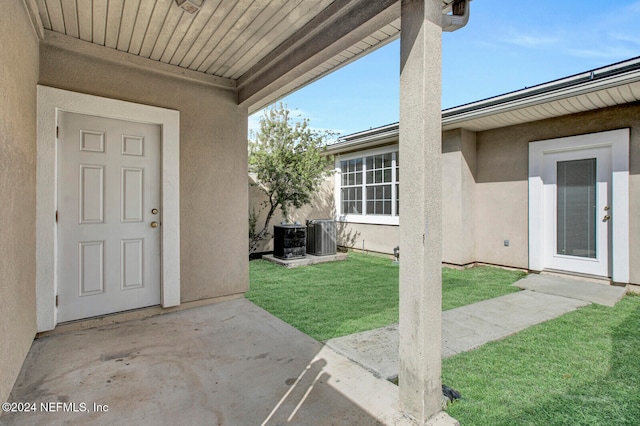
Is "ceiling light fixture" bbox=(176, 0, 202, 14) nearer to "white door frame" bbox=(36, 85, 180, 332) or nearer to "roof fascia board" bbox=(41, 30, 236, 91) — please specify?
"roof fascia board" bbox=(41, 30, 236, 91)

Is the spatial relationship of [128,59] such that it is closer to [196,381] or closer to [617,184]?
[196,381]

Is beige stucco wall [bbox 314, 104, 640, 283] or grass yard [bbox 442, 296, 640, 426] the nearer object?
grass yard [bbox 442, 296, 640, 426]

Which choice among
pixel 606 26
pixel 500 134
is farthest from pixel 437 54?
pixel 606 26

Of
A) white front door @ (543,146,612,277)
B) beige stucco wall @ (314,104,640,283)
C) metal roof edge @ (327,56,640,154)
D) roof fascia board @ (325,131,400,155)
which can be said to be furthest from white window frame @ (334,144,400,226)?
white front door @ (543,146,612,277)

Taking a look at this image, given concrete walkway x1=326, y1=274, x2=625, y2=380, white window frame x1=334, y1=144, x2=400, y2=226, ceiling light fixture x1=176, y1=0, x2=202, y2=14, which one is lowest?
concrete walkway x1=326, y1=274, x2=625, y2=380

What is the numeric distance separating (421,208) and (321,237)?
19.1ft

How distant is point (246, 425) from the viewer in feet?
6.00

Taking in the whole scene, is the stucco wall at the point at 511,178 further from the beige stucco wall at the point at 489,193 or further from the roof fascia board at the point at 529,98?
the roof fascia board at the point at 529,98

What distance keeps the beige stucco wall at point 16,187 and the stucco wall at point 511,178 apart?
22.7 ft

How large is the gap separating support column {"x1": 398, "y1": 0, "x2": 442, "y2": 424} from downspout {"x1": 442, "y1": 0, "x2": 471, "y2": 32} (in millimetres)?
196

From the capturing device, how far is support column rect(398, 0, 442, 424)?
1816mm

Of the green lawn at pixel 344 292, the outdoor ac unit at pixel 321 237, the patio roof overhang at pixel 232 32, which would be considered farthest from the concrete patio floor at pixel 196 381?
the outdoor ac unit at pixel 321 237

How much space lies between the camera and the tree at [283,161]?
7336 mm

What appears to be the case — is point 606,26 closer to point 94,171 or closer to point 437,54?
point 437,54
